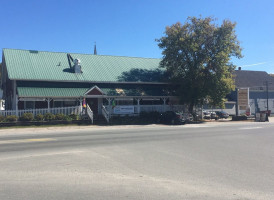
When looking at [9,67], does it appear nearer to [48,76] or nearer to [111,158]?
[48,76]

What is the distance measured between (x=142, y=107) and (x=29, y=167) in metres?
23.4

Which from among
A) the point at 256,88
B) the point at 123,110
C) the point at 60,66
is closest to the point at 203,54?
the point at 123,110

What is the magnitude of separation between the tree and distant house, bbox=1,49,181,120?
3518 mm

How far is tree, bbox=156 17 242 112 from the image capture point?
30.0 m

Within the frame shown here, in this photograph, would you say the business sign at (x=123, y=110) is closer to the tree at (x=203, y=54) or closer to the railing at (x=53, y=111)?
the railing at (x=53, y=111)

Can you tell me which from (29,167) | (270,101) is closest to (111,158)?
(29,167)

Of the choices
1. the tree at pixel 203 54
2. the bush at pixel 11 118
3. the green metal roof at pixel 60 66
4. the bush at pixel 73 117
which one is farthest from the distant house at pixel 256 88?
the bush at pixel 11 118

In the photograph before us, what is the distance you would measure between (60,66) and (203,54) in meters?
16.0

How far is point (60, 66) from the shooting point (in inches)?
1218

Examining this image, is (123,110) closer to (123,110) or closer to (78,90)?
(123,110)

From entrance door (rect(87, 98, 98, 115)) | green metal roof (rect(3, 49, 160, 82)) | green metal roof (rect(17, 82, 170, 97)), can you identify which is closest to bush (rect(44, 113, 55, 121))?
green metal roof (rect(17, 82, 170, 97))

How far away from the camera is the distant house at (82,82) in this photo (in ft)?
90.8

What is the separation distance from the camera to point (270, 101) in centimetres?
4975

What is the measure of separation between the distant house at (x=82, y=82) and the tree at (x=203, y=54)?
3518 mm
